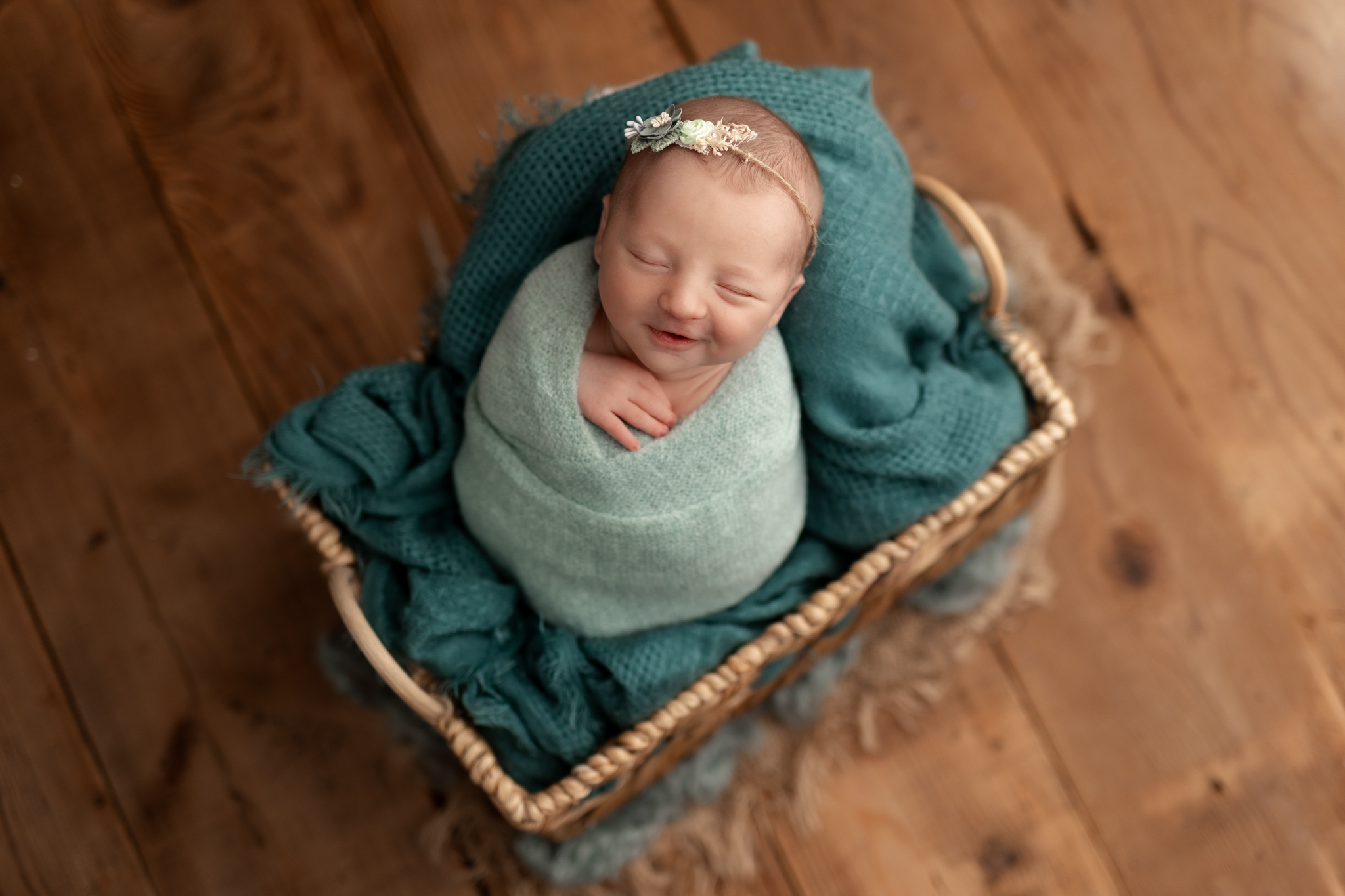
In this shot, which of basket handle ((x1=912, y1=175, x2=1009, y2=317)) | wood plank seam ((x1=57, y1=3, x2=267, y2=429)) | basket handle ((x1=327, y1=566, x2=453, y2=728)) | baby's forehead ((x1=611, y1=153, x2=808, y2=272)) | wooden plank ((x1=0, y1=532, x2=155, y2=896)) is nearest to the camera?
baby's forehead ((x1=611, y1=153, x2=808, y2=272))

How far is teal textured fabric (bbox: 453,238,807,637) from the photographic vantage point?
939 millimetres

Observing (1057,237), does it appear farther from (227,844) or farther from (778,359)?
(227,844)

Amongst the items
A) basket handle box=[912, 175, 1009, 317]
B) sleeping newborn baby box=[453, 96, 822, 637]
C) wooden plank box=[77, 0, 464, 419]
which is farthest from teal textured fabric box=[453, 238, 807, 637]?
wooden plank box=[77, 0, 464, 419]

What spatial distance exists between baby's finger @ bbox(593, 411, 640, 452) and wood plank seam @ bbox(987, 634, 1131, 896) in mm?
644

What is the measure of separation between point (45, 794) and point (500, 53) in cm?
113

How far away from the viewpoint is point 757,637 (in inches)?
40.3

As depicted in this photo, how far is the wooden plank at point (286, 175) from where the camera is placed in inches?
52.0

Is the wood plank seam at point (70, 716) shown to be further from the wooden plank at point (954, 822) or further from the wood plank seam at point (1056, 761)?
the wood plank seam at point (1056, 761)

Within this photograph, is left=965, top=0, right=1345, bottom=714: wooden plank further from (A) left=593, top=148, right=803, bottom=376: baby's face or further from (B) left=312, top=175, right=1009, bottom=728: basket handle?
(A) left=593, top=148, right=803, bottom=376: baby's face

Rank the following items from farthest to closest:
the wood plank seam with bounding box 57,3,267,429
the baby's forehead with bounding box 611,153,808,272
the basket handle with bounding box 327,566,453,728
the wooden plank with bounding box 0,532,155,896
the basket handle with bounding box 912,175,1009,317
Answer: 1. the wood plank seam with bounding box 57,3,267,429
2. the wooden plank with bounding box 0,532,155,896
3. the basket handle with bounding box 912,175,1009,317
4. the basket handle with bounding box 327,566,453,728
5. the baby's forehead with bounding box 611,153,808,272

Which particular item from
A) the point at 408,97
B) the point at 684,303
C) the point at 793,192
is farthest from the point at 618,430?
the point at 408,97

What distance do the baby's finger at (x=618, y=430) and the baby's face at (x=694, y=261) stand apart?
0.29ft

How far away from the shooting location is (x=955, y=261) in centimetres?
114

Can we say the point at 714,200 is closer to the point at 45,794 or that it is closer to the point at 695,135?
the point at 695,135
